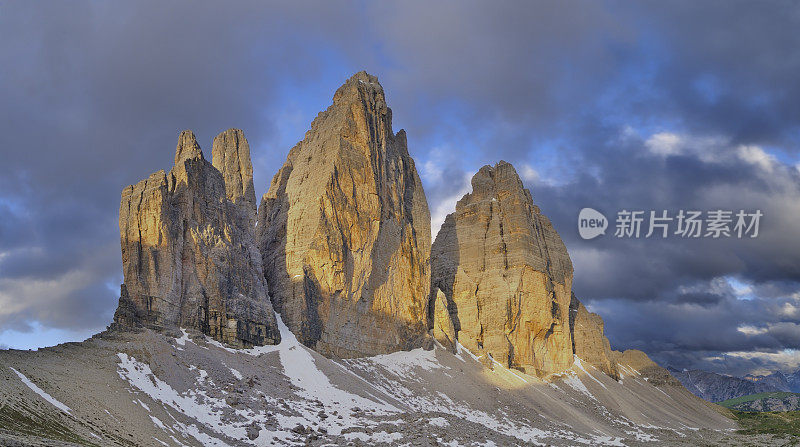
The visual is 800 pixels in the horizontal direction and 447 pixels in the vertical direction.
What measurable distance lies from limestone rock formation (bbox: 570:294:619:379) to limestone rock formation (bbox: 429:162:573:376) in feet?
34.5

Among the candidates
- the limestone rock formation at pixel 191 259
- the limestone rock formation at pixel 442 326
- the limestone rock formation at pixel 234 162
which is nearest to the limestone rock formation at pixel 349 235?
the limestone rock formation at pixel 442 326

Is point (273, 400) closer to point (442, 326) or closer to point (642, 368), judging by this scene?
point (442, 326)

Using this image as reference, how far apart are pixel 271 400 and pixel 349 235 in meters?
34.7

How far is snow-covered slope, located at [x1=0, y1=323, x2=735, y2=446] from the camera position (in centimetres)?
4184

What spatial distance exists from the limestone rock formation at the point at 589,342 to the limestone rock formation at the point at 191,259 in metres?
77.4

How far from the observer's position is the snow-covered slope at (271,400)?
4184 centimetres

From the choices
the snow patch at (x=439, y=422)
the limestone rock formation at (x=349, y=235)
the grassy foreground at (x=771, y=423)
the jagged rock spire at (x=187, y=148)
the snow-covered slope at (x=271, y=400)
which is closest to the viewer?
the snow-covered slope at (x=271, y=400)

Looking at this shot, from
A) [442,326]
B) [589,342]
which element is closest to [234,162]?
[442,326]

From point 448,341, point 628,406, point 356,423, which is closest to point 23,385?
point 356,423

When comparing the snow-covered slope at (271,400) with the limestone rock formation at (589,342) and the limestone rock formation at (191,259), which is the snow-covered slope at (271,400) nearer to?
the limestone rock formation at (191,259)

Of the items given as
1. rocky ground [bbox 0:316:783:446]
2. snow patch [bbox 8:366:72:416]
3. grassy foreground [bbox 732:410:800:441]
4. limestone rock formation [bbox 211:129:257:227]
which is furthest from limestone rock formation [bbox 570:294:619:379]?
snow patch [bbox 8:366:72:416]

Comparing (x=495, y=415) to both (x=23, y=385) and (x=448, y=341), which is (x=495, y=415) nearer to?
(x=448, y=341)

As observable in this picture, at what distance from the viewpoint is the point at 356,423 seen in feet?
190

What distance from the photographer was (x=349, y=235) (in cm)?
9025
